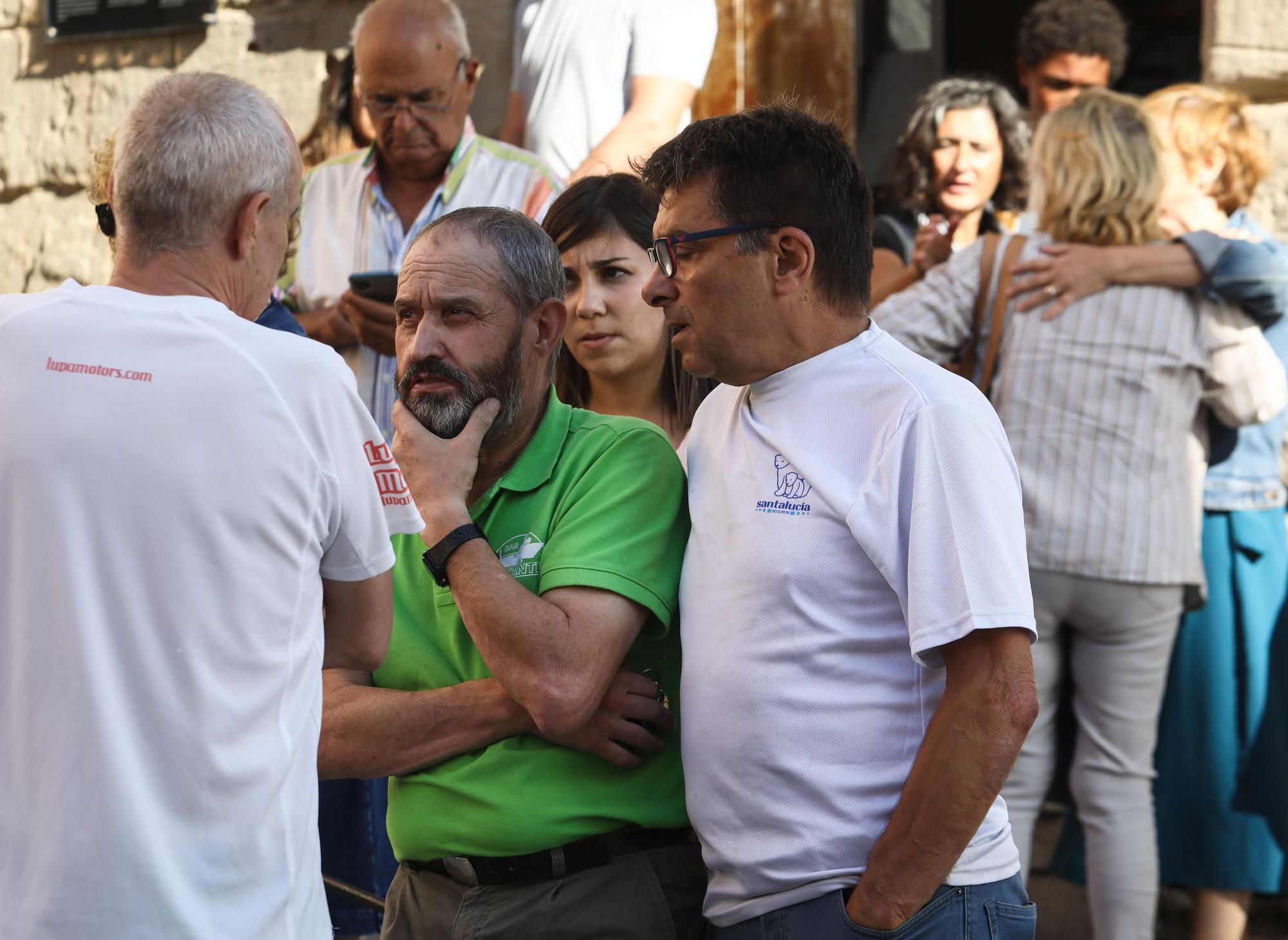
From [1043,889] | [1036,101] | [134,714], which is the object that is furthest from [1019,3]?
[134,714]

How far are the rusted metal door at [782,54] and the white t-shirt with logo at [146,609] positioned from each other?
306 centimetres

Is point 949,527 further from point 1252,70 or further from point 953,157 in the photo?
point 1252,70

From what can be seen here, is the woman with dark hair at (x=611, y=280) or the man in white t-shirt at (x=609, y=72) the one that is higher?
the man in white t-shirt at (x=609, y=72)

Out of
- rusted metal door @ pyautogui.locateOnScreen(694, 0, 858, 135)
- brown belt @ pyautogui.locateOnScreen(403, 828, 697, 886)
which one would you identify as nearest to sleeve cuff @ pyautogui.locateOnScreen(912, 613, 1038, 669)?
brown belt @ pyautogui.locateOnScreen(403, 828, 697, 886)

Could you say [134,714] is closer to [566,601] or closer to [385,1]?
[566,601]

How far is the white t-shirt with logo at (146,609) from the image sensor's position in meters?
1.57

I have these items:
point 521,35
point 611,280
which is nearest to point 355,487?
point 611,280

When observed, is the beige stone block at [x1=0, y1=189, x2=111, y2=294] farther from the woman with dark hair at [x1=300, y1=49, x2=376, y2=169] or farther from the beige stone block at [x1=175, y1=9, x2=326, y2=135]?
the woman with dark hair at [x1=300, y1=49, x2=376, y2=169]

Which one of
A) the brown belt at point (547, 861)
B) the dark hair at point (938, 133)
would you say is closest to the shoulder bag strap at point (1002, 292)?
the dark hair at point (938, 133)

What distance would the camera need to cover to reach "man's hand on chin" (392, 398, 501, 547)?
202 centimetres

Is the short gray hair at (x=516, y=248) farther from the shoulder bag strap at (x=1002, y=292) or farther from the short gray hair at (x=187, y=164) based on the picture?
the shoulder bag strap at (x=1002, y=292)

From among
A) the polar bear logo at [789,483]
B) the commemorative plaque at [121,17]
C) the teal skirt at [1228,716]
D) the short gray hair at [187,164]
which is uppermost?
the commemorative plaque at [121,17]

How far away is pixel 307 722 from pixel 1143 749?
7.97 ft

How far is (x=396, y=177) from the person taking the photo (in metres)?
3.68
